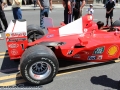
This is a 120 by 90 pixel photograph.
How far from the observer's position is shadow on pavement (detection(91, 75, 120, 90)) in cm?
326

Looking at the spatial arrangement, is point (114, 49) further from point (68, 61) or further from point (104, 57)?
point (68, 61)

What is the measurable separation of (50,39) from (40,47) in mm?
693

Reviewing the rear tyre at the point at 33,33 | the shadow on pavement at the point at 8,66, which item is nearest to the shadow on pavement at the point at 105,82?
the shadow on pavement at the point at 8,66

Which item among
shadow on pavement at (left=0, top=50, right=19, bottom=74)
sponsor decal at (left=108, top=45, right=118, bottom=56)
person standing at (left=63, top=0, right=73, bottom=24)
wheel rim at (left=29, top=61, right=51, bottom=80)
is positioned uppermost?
person standing at (left=63, top=0, right=73, bottom=24)

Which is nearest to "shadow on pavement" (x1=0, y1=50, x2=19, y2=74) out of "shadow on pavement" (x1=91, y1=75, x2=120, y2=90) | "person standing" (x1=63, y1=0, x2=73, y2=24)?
"shadow on pavement" (x1=91, y1=75, x2=120, y2=90)

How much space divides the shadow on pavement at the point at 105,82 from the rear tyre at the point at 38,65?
0.79 meters

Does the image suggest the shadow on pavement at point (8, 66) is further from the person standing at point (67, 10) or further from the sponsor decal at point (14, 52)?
the person standing at point (67, 10)

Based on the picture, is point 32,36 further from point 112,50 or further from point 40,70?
point 112,50

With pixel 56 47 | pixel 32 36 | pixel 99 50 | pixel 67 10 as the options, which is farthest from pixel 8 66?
pixel 67 10

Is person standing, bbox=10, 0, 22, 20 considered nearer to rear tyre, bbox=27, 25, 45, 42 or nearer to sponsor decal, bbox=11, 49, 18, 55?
rear tyre, bbox=27, 25, 45, 42

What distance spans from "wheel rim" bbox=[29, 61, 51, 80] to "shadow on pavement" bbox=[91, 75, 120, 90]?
86cm

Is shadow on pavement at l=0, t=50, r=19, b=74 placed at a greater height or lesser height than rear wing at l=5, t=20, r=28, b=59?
lesser

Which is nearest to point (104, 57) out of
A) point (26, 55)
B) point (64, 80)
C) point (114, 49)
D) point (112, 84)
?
point (114, 49)

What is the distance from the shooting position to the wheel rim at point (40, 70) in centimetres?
321
